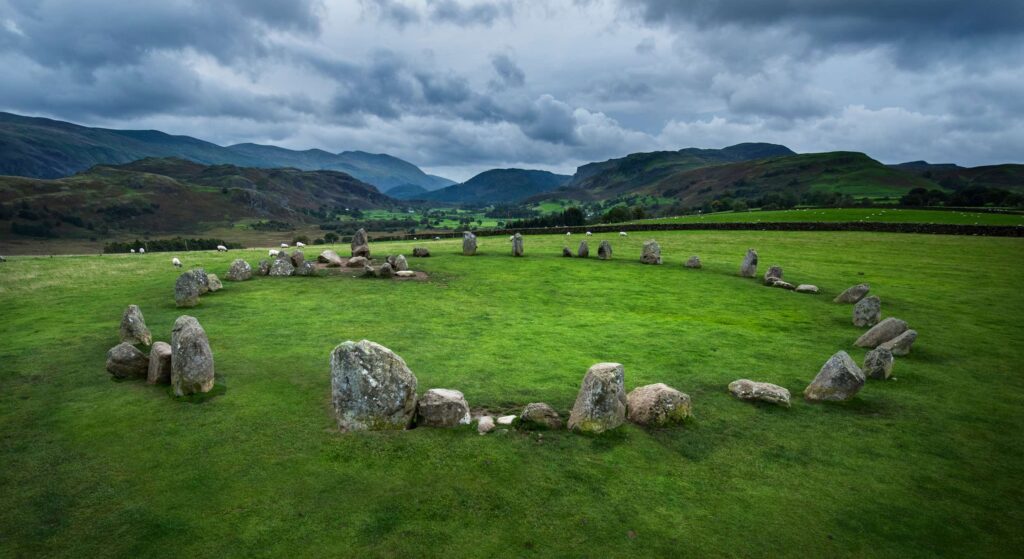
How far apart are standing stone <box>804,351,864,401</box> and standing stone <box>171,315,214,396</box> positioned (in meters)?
15.6

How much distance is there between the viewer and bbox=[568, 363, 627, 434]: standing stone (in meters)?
11.0

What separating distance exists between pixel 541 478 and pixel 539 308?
1499 cm

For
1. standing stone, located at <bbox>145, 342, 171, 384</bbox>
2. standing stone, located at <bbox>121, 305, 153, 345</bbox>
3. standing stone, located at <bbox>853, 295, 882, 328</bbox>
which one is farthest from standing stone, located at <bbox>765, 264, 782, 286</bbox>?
standing stone, located at <bbox>121, 305, 153, 345</bbox>

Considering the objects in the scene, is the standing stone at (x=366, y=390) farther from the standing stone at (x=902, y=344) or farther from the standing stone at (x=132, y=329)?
the standing stone at (x=902, y=344)

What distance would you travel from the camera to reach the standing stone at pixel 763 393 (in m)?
12.8

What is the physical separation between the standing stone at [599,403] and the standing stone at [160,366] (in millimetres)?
10609

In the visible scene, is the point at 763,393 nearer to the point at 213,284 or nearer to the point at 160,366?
the point at 160,366

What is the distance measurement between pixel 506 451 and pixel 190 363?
8.24 m

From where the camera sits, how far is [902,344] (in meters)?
17.0

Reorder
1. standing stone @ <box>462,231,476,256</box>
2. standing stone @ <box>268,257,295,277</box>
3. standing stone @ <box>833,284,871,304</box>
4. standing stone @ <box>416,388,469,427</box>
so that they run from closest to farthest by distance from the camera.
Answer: standing stone @ <box>416,388,469,427</box>, standing stone @ <box>833,284,871,304</box>, standing stone @ <box>268,257,295,277</box>, standing stone @ <box>462,231,476,256</box>

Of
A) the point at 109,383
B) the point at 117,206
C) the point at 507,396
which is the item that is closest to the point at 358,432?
the point at 507,396

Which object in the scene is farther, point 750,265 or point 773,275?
point 750,265

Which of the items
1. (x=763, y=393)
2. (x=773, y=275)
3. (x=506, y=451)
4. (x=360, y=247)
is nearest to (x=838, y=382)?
(x=763, y=393)

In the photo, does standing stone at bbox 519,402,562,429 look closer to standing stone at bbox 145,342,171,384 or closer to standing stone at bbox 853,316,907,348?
standing stone at bbox 145,342,171,384
